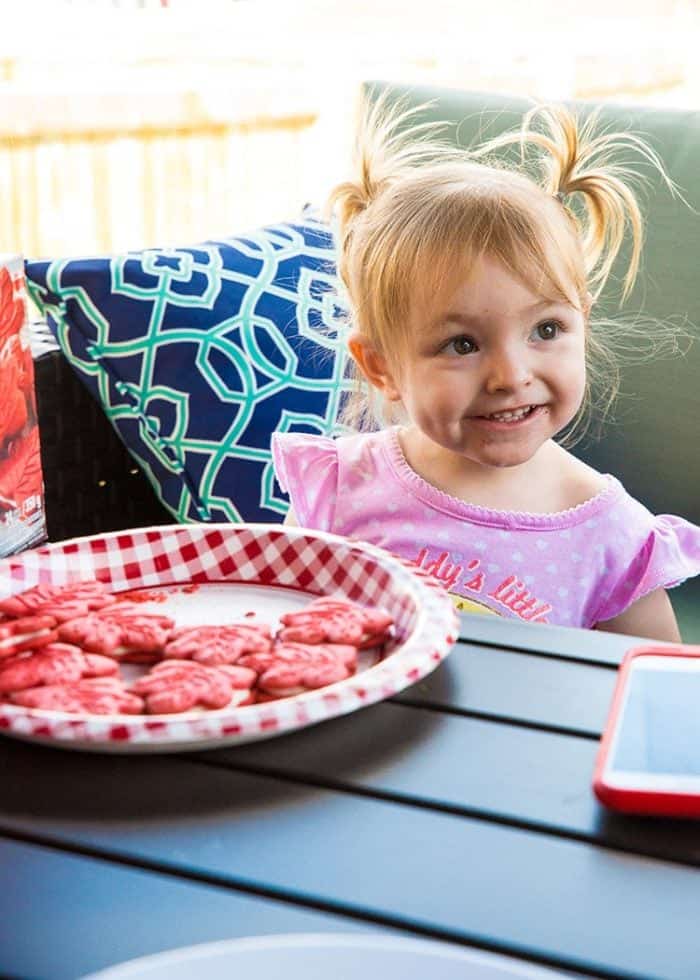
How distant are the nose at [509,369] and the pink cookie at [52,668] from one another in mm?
647

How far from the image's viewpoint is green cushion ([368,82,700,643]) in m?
1.82

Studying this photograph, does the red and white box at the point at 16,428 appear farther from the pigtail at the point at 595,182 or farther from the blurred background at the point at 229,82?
the blurred background at the point at 229,82

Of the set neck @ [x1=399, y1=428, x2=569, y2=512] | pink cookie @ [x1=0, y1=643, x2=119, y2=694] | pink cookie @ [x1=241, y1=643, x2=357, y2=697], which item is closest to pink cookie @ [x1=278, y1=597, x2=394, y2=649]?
pink cookie @ [x1=241, y1=643, x2=357, y2=697]

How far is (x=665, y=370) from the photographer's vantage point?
183 centimetres

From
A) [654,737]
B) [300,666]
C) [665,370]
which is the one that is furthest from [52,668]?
[665,370]

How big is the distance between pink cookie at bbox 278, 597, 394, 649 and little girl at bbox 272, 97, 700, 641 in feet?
1.63

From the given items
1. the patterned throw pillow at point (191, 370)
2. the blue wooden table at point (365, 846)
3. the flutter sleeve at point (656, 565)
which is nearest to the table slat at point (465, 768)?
the blue wooden table at point (365, 846)

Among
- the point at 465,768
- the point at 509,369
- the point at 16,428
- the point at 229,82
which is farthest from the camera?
the point at 229,82

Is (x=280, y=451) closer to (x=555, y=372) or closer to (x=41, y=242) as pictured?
(x=555, y=372)

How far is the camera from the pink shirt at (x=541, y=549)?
154 cm

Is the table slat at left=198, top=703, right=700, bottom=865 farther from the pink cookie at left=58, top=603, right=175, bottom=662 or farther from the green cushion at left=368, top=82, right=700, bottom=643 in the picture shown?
the green cushion at left=368, top=82, right=700, bottom=643

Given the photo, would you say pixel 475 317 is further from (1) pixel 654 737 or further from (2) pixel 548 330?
(1) pixel 654 737

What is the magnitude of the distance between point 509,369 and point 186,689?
0.68m

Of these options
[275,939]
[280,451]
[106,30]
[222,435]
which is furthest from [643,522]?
[106,30]
